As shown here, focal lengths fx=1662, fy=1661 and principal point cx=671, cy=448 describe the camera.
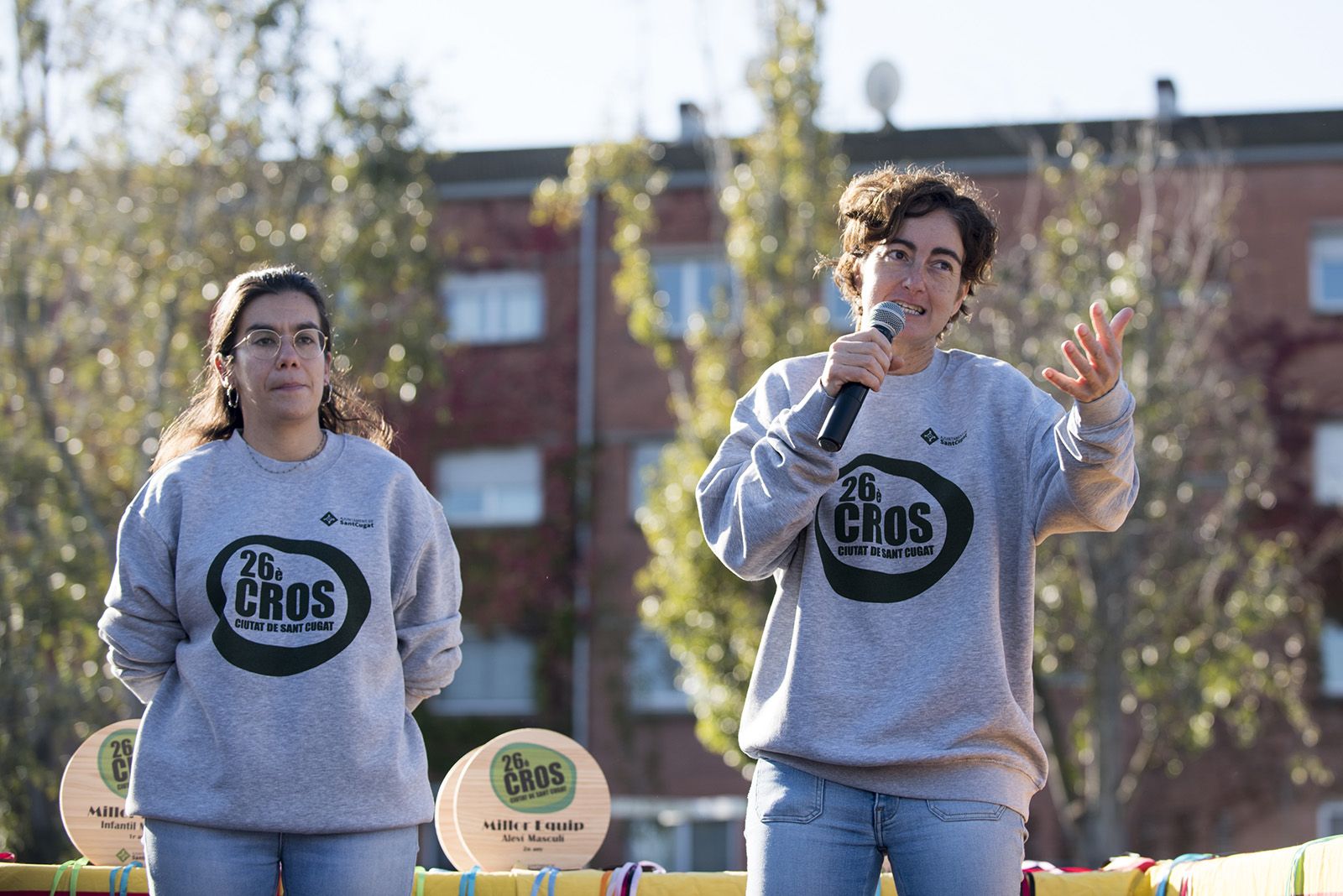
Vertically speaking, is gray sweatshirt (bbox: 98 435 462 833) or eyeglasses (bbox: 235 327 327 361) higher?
eyeglasses (bbox: 235 327 327 361)

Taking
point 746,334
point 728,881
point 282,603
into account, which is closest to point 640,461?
point 746,334

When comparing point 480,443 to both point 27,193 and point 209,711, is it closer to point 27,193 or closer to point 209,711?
point 27,193

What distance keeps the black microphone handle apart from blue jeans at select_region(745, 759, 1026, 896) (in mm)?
616

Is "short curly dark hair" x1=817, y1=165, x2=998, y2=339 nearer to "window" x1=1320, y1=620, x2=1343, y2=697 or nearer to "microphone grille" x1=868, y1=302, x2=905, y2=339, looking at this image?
"microphone grille" x1=868, y1=302, x2=905, y2=339

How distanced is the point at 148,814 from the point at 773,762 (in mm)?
1228

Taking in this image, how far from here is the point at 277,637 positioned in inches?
129

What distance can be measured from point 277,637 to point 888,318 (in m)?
1.35

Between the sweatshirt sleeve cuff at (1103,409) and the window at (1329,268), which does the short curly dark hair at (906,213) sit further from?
the window at (1329,268)

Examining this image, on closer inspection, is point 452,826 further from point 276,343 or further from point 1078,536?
point 1078,536

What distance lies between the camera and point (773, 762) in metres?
3.06

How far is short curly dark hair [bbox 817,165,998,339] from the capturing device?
320cm

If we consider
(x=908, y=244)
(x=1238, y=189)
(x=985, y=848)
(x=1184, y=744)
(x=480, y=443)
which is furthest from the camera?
(x=480, y=443)

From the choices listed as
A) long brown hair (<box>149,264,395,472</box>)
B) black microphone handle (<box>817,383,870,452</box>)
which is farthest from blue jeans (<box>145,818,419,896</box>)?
black microphone handle (<box>817,383,870,452</box>)

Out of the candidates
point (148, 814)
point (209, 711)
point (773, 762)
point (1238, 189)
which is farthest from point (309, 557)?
point (1238, 189)
